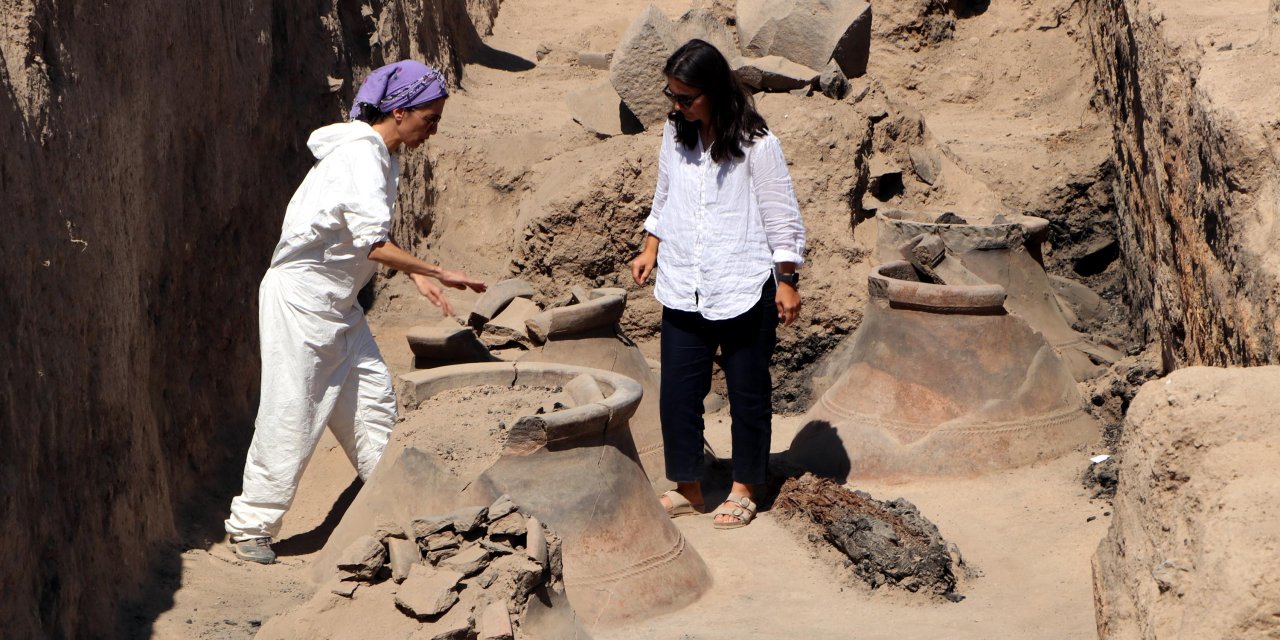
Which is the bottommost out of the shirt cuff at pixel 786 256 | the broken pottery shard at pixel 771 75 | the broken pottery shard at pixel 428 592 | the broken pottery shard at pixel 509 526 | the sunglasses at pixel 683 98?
the broken pottery shard at pixel 428 592

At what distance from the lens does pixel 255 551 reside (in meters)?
4.37

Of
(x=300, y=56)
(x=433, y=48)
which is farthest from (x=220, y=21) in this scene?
(x=433, y=48)

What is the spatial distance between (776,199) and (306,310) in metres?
1.61

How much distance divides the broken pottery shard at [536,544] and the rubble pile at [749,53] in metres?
4.50

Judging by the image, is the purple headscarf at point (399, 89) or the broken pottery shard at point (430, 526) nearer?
the broken pottery shard at point (430, 526)

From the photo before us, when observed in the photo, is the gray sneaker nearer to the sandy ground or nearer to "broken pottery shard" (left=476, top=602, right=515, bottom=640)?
the sandy ground

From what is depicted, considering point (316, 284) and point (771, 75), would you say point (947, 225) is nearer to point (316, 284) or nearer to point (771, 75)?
point (771, 75)

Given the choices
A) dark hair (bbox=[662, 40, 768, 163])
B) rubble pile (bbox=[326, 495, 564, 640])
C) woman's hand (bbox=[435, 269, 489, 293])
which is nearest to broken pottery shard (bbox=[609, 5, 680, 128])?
dark hair (bbox=[662, 40, 768, 163])

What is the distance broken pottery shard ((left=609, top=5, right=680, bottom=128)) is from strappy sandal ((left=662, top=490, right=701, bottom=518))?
324 centimetres

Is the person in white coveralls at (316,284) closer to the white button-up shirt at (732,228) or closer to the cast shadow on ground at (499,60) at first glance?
the white button-up shirt at (732,228)

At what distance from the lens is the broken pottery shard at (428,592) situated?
2963mm

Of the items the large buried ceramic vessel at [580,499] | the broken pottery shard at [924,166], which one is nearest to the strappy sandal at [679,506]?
the large buried ceramic vessel at [580,499]

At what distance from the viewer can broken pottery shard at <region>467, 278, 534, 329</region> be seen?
19.9 feet

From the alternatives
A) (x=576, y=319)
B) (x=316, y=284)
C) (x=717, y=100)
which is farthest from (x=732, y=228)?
(x=316, y=284)
